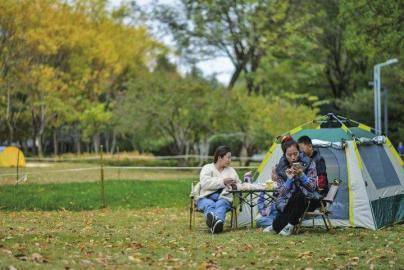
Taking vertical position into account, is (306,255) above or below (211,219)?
below

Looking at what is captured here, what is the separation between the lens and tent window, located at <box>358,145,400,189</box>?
1143 centimetres

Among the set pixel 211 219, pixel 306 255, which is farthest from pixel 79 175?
pixel 306 255

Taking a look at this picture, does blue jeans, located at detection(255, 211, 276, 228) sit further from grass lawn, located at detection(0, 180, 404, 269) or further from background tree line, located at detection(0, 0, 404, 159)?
background tree line, located at detection(0, 0, 404, 159)

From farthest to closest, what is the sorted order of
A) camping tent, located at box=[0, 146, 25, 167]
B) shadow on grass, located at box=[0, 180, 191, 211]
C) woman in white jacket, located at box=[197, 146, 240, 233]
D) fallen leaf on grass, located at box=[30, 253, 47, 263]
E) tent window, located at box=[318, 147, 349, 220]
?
camping tent, located at box=[0, 146, 25, 167], shadow on grass, located at box=[0, 180, 191, 211], tent window, located at box=[318, 147, 349, 220], woman in white jacket, located at box=[197, 146, 240, 233], fallen leaf on grass, located at box=[30, 253, 47, 263]

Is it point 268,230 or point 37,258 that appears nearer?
point 37,258

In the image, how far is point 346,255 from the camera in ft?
26.5

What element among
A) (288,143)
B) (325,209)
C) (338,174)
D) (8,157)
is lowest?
(325,209)

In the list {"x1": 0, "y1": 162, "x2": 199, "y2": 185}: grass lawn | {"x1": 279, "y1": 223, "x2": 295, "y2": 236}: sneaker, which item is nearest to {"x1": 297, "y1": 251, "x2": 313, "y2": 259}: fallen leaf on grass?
{"x1": 279, "y1": 223, "x2": 295, "y2": 236}: sneaker

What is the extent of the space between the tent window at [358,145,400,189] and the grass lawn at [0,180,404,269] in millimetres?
872

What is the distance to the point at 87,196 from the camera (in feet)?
53.8

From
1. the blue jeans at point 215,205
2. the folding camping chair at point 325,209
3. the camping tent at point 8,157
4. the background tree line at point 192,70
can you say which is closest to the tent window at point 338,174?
the folding camping chair at point 325,209

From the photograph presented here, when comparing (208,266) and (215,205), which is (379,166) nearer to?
(215,205)

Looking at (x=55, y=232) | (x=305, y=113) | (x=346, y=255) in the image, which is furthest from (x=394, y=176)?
(x=305, y=113)

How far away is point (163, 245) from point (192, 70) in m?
31.3
